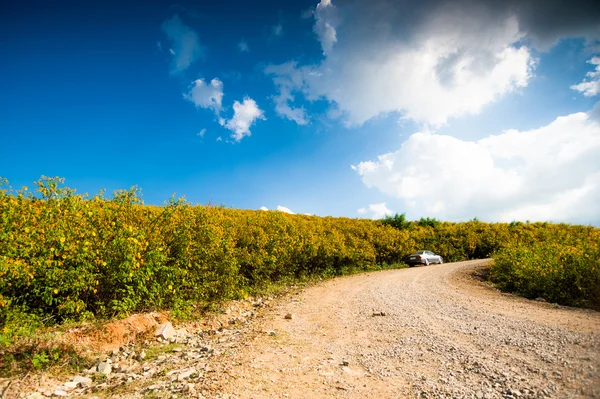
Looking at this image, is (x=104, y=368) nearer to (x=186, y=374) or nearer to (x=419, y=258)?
(x=186, y=374)

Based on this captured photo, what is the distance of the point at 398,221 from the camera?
31.3 meters

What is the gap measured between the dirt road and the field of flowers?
234 centimetres

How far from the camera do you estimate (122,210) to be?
8.51m

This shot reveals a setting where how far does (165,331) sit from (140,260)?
1812 millimetres

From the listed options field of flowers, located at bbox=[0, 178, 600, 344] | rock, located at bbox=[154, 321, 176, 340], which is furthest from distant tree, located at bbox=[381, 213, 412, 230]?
rock, located at bbox=[154, 321, 176, 340]

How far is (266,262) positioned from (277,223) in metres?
2.29

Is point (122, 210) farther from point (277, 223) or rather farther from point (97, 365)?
point (277, 223)

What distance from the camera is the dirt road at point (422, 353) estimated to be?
4355 millimetres

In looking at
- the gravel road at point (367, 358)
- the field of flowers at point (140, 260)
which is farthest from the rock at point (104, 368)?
the field of flowers at point (140, 260)

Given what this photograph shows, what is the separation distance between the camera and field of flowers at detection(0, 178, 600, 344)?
247 inches

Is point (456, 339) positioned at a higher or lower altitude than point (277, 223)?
lower

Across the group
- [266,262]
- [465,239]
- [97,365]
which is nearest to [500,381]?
[97,365]

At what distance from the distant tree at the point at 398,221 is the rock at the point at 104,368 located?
93.0 feet

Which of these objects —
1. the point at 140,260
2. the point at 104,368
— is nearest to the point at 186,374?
the point at 104,368
